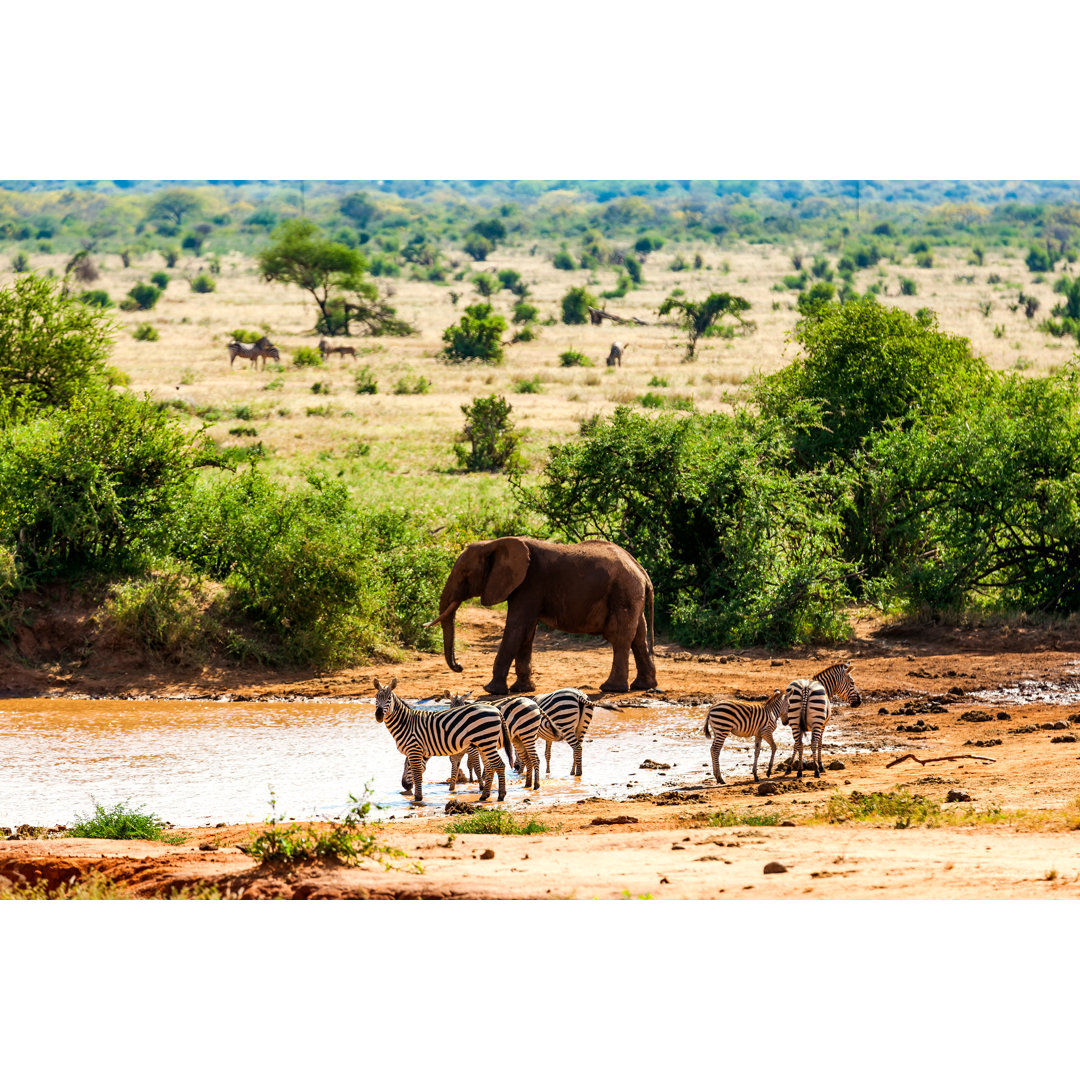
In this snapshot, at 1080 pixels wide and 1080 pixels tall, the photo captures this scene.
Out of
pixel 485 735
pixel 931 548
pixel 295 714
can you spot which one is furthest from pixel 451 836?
pixel 931 548

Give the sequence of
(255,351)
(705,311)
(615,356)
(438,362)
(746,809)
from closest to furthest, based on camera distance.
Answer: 1. (746,809)
2. (615,356)
3. (255,351)
4. (438,362)
5. (705,311)

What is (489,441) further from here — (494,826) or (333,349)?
(333,349)

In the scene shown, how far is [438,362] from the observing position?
147 feet

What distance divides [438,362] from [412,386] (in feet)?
20.6

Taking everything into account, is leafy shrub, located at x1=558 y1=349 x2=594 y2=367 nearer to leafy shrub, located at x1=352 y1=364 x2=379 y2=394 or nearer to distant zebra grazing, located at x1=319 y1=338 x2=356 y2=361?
leafy shrub, located at x1=352 y1=364 x2=379 y2=394

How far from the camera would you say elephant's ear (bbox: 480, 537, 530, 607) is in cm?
1388

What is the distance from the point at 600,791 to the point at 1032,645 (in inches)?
289

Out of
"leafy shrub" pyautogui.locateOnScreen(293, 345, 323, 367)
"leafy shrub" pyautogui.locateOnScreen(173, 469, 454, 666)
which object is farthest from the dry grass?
"leafy shrub" pyautogui.locateOnScreen(173, 469, 454, 666)

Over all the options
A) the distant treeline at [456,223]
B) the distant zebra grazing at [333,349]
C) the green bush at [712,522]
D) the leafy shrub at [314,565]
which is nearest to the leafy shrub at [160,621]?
the leafy shrub at [314,565]

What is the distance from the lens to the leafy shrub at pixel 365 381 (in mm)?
38062

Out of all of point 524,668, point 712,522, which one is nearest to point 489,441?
point 712,522

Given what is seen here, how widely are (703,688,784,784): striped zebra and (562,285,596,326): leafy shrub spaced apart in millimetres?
48453

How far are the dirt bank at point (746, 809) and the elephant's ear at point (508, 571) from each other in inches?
42.6

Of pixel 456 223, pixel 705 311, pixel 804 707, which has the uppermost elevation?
pixel 456 223
